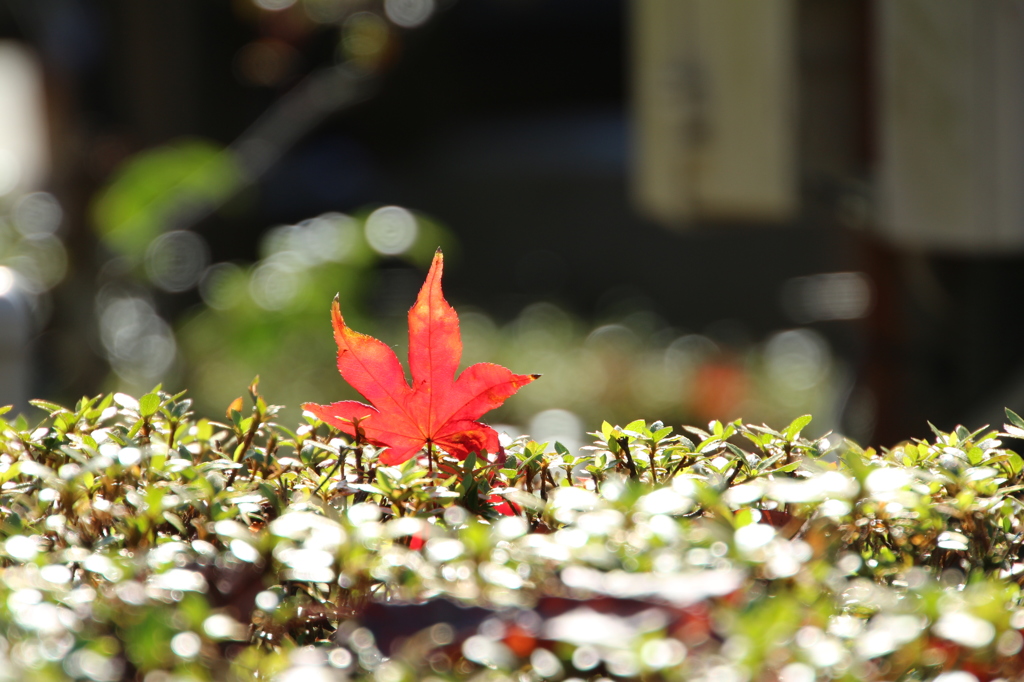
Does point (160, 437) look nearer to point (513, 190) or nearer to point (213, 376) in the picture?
point (213, 376)

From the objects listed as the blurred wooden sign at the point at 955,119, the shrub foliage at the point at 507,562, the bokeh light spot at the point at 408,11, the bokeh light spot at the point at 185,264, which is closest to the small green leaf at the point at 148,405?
the shrub foliage at the point at 507,562

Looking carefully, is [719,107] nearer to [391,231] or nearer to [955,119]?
[955,119]

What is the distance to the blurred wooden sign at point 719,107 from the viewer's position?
1.79m

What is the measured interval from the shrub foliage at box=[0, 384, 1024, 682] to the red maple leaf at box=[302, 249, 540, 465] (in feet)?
0.10

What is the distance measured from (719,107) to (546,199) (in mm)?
5380

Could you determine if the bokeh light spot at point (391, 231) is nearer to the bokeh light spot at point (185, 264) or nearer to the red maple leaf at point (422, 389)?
the bokeh light spot at point (185, 264)

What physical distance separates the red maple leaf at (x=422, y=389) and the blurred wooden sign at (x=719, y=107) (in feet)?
3.81

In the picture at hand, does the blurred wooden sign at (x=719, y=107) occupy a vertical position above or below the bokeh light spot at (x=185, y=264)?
above

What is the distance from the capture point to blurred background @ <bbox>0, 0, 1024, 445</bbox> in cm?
177

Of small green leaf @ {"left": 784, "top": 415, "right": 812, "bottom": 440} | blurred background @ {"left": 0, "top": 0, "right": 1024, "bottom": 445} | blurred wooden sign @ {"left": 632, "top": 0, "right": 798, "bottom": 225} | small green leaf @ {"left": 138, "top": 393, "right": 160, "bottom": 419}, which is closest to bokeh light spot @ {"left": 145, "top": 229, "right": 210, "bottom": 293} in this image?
blurred background @ {"left": 0, "top": 0, "right": 1024, "bottom": 445}

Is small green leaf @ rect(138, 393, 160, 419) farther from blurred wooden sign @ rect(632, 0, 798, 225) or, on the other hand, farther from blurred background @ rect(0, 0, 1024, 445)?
blurred wooden sign @ rect(632, 0, 798, 225)

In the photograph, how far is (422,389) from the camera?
0.81m

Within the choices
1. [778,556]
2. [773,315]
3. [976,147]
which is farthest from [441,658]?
[773,315]

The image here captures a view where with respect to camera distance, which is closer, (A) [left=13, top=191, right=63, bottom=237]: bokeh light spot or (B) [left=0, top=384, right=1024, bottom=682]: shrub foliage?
(B) [left=0, top=384, right=1024, bottom=682]: shrub foliage
